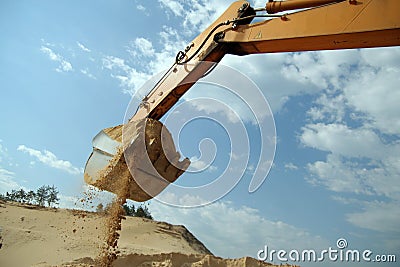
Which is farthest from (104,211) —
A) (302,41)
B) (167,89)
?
(302,41)

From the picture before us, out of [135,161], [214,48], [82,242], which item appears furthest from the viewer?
[82,242]

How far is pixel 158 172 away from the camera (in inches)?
241

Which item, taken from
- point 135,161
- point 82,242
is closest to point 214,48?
point 135,161

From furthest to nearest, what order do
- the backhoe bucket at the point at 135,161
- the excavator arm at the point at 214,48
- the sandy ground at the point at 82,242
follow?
1. the sandy ground at the point at 82,242
2. the backhoe bucket at the point at 135,161
3. the excavator arm at the point at 214,48

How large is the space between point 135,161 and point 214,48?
2.02 m

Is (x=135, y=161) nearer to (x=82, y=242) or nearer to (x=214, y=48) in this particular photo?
(x=214, y=48)

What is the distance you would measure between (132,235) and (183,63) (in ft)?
24.3

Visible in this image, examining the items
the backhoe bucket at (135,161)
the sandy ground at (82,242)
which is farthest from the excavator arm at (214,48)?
the sandy ground at (82,242)

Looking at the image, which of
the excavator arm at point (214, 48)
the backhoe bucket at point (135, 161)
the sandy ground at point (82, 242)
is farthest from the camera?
the sandy ground at point (82, 242)

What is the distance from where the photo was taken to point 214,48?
5.81m

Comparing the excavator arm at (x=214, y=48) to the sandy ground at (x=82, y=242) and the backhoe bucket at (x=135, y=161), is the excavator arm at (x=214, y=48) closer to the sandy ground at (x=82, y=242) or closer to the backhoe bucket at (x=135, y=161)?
the backhoe bucket at (x=135, y=161)

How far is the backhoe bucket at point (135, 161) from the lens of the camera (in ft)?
19.7

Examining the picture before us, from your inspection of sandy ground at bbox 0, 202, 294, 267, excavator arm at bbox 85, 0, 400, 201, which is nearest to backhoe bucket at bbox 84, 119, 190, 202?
excavator arm at bbox 85, 0, 400, 201

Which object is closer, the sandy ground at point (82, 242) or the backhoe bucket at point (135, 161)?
the backhoe bucket at point (135, 161)
